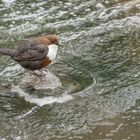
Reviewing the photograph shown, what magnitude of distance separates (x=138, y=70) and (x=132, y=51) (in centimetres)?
61

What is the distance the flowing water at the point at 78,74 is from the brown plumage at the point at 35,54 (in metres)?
0.26

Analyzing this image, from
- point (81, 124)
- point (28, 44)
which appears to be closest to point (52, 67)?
point (28, 44)

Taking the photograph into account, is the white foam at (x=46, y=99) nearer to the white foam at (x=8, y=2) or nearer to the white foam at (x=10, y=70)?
the white foam at (x=10, y=70)

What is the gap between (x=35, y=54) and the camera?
635 cm

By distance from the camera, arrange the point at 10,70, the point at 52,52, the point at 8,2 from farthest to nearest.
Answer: the point at 8,2 < the point at 10,70 < the point at 52,52

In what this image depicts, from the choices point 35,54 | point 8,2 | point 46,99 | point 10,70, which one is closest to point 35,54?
point 35,54

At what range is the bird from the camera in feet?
20.7

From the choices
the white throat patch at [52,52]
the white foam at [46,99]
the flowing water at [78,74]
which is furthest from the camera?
the white throat patch at [52,52]

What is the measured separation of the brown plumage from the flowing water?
260 mm

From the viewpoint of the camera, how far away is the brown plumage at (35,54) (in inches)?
248

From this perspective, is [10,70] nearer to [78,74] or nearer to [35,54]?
[35,54]

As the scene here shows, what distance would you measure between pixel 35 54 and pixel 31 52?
63 mm

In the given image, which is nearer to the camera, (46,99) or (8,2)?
(46,99)

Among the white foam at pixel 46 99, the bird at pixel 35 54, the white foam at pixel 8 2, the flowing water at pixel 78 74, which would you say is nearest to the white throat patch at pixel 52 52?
the bird at pixel 35 54
